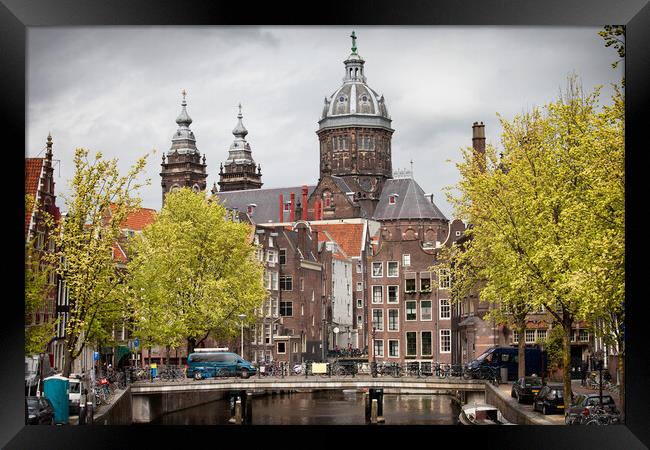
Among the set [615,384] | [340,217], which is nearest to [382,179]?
[340,217]

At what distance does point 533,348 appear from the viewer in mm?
40250

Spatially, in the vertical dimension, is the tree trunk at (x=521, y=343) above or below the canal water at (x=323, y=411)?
above

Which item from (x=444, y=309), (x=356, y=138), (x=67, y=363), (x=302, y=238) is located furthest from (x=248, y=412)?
(x=356, y=138)

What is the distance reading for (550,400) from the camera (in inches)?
994

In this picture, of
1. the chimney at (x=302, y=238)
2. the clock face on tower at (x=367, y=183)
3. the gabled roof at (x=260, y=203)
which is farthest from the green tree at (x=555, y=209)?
the clock face on tower at (x=367, y=183)

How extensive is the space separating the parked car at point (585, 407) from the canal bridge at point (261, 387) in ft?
46.7

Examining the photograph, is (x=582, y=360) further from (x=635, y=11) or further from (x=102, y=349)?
(x=635, y=11)

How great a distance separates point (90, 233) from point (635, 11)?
1466 centimetres

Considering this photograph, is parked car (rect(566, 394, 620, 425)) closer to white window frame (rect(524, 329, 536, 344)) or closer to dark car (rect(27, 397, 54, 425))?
dark car (rect(27, 397, 54, 425))

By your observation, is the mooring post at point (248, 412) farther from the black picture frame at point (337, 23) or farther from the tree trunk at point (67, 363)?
the black picture frame at point (337, 23)

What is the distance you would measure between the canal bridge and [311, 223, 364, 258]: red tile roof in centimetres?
1844

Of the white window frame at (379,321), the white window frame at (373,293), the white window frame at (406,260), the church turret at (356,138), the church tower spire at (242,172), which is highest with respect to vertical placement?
the church turret at (356,138)

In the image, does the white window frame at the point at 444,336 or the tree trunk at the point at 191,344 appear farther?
the white window frame at the point at 444,336

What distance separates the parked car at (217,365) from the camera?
125 ft
